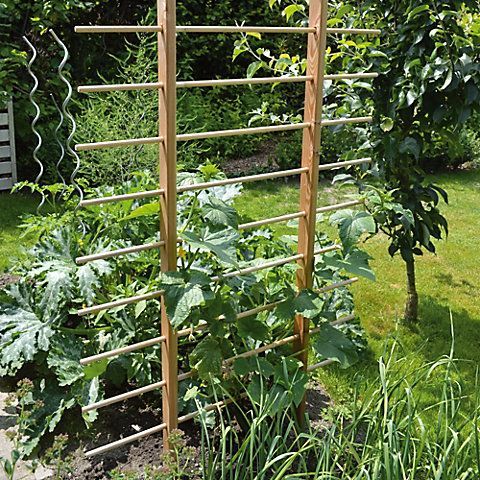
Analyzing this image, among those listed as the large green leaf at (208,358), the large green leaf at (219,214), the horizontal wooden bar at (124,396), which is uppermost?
the large green leaf at (219,214)

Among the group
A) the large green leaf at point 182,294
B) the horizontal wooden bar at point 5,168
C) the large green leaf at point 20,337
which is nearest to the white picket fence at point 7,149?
the horizontal wooden bar at point 5,168

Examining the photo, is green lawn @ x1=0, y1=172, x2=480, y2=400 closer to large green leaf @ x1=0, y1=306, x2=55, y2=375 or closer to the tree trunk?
the tree trunk

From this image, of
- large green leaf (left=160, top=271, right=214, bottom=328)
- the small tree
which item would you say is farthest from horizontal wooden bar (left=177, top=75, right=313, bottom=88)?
the small tree

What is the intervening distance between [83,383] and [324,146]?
15.3 ft

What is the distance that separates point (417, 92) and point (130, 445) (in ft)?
6.39

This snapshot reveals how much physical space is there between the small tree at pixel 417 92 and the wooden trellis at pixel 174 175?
0.43 meters

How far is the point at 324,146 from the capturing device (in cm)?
684

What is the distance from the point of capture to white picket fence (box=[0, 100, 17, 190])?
5.69m

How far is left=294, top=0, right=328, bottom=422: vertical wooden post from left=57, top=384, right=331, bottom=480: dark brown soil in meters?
0.42

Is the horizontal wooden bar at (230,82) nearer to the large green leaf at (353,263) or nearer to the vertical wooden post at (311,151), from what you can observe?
the vertical wooden post at (311,151)

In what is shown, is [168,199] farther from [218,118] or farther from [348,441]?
[218,118]

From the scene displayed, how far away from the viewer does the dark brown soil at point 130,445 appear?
2.50 metres

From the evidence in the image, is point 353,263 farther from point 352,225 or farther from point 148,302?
point 148,302

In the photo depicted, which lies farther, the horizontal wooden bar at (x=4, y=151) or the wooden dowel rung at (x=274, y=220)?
the horizontal wooden bar at (x=4, y=151)
